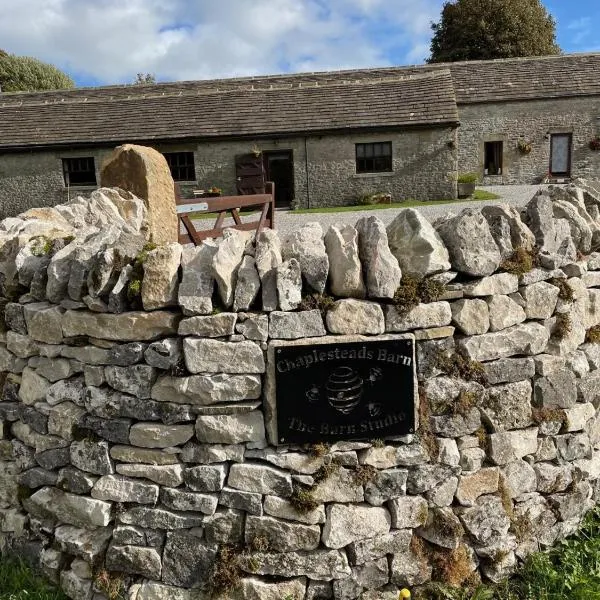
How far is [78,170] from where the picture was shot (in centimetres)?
2081

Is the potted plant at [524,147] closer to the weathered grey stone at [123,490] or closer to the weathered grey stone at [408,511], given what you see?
the weathered grey stone at [408,511]

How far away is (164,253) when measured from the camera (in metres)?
2.98

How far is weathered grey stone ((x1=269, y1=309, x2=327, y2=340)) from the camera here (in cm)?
292

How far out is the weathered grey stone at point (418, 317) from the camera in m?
2.99

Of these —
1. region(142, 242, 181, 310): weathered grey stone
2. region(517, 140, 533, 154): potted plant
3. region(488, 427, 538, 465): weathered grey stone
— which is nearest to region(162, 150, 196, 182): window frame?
region(517, 140, 533, 154): potted plant

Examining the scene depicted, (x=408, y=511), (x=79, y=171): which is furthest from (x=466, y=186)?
(x=408, y=511)

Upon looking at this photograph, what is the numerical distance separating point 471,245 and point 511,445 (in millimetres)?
1187

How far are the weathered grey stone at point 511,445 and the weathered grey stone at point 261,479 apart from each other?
119cm

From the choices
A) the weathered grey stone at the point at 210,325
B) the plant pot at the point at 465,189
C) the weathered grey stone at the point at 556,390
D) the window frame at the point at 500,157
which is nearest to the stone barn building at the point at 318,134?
the window frame at the point at 500,157

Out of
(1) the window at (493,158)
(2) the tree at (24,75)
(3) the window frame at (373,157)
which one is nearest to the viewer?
(3) the window frame at (373,157)

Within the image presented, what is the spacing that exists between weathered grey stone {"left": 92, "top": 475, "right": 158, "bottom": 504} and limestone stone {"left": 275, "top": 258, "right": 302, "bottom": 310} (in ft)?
4.14

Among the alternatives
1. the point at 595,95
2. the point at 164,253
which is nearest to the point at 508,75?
the point at 595,95

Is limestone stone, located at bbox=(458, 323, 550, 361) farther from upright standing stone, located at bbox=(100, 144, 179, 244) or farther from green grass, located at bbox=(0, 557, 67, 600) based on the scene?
upright standing stone, located at bbox=(100, 144, 179, 244)

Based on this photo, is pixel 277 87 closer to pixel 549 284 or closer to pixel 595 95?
pixel 595 95
